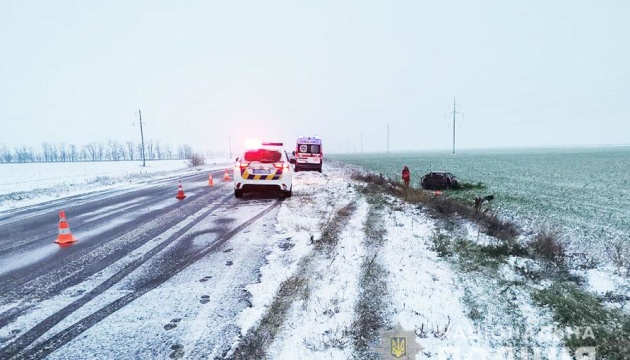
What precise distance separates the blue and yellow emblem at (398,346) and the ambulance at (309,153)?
2333 centimetres

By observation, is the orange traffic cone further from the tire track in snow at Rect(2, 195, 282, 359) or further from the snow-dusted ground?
the tire track in snow at Rect(2, 195, 282, 359)

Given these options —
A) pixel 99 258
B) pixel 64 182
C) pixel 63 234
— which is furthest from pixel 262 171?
pixel 64 182

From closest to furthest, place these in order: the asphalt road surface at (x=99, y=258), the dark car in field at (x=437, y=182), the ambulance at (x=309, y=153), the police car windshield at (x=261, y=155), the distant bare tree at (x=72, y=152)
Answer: the asphalt road surface at (x=99, y=258) → the police car windshield at (x=261, y=155) → the dark car in field at (x=437, y=182) → the ambulance at (x=309, y=153) → the distant bare tree at (x=72, y=152)

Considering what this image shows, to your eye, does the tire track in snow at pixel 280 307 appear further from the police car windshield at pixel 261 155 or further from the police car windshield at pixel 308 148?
the police car windshield at pixel 308 148

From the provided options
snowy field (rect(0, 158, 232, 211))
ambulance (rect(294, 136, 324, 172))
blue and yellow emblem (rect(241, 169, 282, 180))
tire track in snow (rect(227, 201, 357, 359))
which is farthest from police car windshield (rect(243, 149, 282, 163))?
ambulance (rect(294, 136, 324, 172))

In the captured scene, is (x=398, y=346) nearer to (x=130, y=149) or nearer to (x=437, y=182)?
(x=437, y=182)

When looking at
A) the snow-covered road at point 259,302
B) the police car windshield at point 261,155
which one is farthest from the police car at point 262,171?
the snow-covered road at point 259,302

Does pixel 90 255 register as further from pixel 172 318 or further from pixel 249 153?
pixel 249 153

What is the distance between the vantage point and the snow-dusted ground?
2936 mm

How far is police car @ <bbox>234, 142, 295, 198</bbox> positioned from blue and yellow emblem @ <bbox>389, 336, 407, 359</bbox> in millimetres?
8591

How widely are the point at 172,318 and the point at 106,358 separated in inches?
28.2

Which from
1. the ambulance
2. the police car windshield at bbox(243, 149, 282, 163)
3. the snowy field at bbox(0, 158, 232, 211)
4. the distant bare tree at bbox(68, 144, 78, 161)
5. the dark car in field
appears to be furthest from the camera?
the distant bare tree at bbox(68, 144, 78, 161)

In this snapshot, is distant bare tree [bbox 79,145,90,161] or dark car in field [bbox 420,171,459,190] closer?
dark car in field [bbox 420,171,459,190]

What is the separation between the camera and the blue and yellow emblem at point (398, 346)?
2.89 m
